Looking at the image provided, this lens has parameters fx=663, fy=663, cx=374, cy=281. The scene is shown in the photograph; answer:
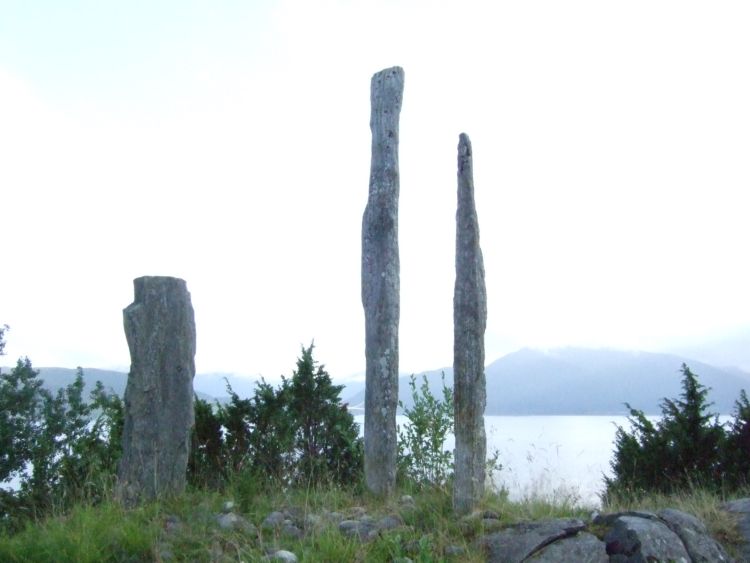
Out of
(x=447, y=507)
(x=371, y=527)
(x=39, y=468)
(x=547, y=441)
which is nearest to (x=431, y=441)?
(x=547, y=441)

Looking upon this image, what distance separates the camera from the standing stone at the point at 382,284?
9469mm

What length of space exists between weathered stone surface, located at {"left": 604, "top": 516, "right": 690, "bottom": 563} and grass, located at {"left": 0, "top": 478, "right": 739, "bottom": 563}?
0.69 m

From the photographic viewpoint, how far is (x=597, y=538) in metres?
7.02

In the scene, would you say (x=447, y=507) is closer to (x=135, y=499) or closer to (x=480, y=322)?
(x=480, y=322)

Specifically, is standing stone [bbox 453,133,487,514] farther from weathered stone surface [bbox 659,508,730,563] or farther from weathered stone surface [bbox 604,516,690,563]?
weathered stone surface [bbox 659,508,730,563]

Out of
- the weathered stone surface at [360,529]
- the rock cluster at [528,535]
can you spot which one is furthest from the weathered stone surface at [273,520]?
the weathered stone surface at [360,529]

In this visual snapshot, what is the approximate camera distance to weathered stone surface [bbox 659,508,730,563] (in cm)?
696

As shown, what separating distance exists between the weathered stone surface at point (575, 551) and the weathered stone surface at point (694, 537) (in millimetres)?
927

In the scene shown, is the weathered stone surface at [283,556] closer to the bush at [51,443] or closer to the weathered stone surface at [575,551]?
the weathered stone surface at [575,551]

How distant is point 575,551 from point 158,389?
6011 mm

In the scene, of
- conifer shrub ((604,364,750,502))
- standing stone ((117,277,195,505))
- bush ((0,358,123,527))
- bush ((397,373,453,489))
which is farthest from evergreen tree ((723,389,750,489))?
bush ((0,358,123,527))

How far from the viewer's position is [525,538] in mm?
6969

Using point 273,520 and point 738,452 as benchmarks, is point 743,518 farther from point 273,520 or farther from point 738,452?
point 273,520

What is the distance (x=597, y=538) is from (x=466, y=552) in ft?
4.71
